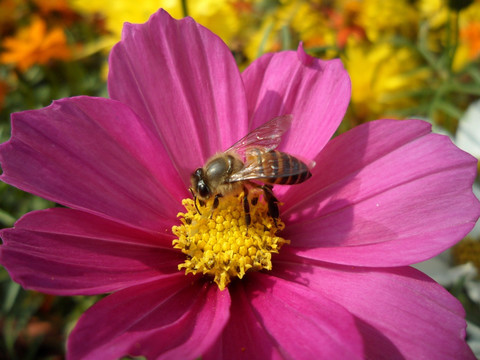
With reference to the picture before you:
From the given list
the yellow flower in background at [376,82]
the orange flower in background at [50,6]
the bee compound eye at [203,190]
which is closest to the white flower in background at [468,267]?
the yellow flower in background at [376,82]

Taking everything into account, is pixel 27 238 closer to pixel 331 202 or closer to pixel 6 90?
pixel 331 202

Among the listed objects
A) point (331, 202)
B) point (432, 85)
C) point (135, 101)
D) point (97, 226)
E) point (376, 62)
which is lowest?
point (432, 85)

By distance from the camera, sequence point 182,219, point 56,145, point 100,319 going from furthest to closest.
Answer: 1. point 182,219
2. point 56,145
3. point 100,319

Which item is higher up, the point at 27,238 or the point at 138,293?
the point at 27,238

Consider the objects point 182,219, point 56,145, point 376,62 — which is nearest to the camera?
point 56,145

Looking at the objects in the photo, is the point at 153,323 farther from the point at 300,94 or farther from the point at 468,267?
the point at 468,267

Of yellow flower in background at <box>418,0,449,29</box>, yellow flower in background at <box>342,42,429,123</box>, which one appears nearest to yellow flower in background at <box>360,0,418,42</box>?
yellow flower in background at <box>418,0,449,29</box>

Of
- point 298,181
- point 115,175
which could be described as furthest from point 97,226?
point 298,181

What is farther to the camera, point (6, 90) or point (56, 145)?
point (6, 90)
